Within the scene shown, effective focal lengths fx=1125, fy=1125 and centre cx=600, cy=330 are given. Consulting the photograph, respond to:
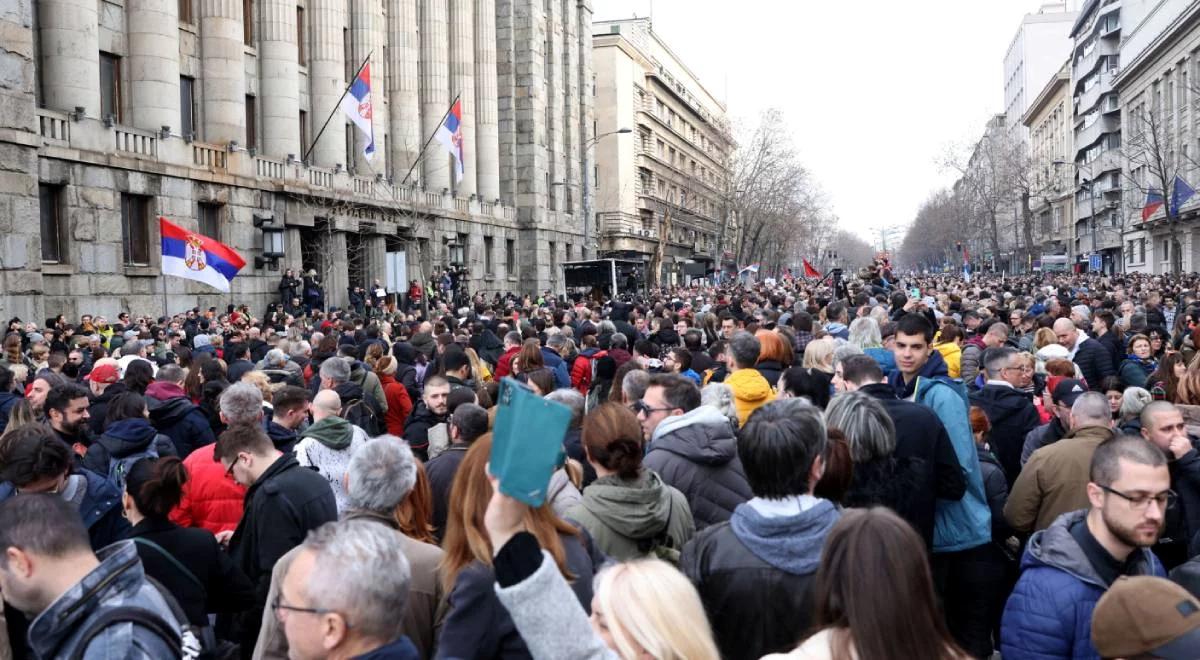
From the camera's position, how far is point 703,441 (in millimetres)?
5402

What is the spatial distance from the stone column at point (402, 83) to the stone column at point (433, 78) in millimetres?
2052

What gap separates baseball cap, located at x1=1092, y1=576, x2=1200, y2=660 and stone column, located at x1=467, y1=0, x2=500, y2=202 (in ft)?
155

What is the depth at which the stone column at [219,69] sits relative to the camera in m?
29.2

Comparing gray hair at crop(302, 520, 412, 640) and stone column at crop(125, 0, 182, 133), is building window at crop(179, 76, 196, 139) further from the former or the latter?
gray hair at crop(302, 520, 412, 640)

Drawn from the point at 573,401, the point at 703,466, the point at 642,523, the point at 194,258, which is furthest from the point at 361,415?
the point at 194,258

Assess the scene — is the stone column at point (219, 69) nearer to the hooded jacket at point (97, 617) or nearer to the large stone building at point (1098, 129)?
the hooded jacket at point (97, 617)

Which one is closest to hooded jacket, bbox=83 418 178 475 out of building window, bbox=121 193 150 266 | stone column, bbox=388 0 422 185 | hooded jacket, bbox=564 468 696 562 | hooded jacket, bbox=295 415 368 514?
hooded jacket, bbox=295 415 368 514

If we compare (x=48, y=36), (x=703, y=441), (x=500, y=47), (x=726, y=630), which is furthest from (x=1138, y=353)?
(x=500, y=47)

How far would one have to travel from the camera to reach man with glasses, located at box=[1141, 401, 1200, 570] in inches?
222

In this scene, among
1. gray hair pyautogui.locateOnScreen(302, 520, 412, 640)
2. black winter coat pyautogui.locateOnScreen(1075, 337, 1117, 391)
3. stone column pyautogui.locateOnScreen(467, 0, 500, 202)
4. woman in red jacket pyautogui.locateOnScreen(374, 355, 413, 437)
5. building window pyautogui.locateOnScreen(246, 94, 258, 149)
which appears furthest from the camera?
stone column pyautogui.locateOnScreen(467, 0, 500, 202)

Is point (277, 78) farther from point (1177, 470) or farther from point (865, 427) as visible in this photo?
point (1177, 470)

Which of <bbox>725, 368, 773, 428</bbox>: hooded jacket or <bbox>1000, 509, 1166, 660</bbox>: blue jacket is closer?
<bbox>1000, 509, 1166, 660</bbox>: blue jacket

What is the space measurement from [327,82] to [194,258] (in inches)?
695

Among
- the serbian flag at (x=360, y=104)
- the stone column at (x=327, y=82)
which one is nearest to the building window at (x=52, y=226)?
the serbian flag at (x=360, y=104)
